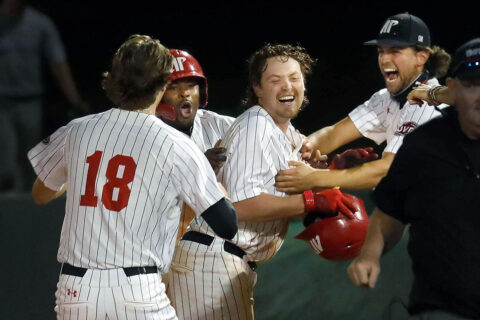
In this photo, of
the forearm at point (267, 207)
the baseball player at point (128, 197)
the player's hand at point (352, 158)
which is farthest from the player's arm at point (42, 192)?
the player's hand at point (352, 158)

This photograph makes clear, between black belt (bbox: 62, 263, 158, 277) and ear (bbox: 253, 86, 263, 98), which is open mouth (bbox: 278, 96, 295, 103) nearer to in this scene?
ear (bbox: 253, 86, 263, 98)

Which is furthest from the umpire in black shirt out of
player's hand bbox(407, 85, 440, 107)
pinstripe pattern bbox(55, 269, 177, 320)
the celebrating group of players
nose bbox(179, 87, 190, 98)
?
nose bbox(179, 87, 190, 98)

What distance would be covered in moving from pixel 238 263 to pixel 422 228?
4.71 feet

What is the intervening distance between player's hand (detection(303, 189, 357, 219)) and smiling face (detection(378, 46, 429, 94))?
2.32 feet

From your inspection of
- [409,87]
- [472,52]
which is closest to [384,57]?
[409,87]

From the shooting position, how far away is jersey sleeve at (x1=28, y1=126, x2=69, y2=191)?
3.75 m

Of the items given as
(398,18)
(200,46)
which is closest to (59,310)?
(398,18)

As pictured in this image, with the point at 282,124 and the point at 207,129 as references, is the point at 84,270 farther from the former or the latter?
the point at 207,129

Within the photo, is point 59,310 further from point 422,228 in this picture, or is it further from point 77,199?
point 422,228

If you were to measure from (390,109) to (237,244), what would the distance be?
4.09 feet

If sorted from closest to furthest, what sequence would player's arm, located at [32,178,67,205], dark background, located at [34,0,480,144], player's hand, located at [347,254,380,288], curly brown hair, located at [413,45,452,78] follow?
player's hand, located at [347,254,380,288]
player's arm, located at [32,178,67,205]
curly brown hair, located at [413,45,452,78]
dark background, located at [34,0,480,144]

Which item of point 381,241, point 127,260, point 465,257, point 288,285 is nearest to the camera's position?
point 465,257

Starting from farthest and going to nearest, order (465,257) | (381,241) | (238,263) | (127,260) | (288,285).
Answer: (288,285) < (238,263) < (127,260) < (381,241) < (465,257)

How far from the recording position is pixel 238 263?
439 cm
